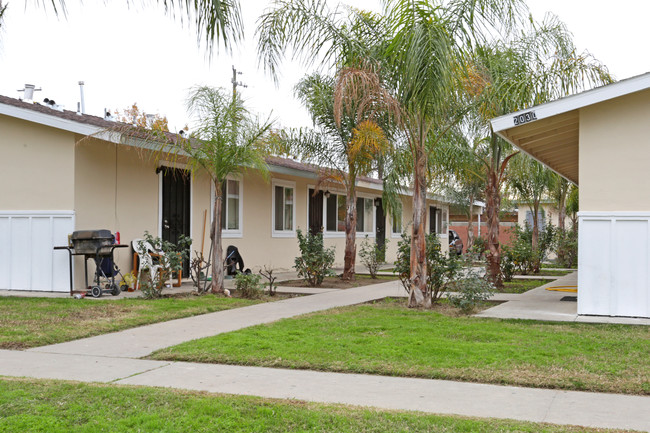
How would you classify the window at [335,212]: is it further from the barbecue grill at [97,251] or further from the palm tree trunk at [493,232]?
the barbecue grill at [97,251]

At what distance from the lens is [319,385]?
5688 mm

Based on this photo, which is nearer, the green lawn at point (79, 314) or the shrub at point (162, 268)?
the green lawn at point (79, 314)

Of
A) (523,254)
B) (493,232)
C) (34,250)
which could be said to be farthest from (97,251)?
(523,254)

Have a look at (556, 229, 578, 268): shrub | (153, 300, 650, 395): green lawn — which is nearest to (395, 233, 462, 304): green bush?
(153, 300, 650, 395): green lawn

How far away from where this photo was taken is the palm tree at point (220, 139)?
40.2ft

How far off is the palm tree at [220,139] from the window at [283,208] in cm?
595

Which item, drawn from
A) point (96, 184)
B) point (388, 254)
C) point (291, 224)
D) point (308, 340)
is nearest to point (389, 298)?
point (308, 340)

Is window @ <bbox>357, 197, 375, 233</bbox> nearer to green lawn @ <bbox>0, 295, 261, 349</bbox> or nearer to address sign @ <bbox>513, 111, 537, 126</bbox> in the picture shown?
green lawn @ <bbox>0, 295, 261, 349</bbox>

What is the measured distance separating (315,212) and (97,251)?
10026mm

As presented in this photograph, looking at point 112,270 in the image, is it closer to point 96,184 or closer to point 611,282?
point 96,184

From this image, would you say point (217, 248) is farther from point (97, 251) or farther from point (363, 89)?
point (363, 89)

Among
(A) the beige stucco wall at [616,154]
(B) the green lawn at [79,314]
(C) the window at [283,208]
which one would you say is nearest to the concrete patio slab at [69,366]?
(B) the green lawn at [79,314]

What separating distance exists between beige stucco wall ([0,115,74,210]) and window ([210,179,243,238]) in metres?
4.15

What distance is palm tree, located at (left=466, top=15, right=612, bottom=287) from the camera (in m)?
11.5
